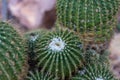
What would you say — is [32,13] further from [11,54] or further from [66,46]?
[11,54]

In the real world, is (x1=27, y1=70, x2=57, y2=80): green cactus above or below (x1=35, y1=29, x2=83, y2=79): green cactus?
below

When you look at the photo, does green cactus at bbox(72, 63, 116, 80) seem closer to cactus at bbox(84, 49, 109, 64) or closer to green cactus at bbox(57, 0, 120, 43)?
cactus at bbox(84, 49, 109, 64)

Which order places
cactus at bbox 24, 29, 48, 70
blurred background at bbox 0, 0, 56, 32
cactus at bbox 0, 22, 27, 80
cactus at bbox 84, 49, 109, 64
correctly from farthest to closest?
1. blurred background at bbox 0, 0, 56, 32
2. cactus at bbox 84, 49, 109, 64
3. cactus at bbox 24, 29, 48, 70
4. cactus at bbox 0, 22, 27, 80

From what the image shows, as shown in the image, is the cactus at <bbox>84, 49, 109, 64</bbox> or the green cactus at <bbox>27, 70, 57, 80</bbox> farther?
the cactus at <bbox>84, 49, 109, 64</bbox>

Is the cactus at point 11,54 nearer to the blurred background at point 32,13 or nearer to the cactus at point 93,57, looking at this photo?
the cactus at point 93,57

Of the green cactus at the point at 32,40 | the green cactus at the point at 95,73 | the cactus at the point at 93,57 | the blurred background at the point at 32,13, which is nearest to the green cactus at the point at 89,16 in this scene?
the cactus at the point at 93,57

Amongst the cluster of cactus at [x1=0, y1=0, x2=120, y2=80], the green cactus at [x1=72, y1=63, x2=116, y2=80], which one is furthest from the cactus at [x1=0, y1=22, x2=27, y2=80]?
the green cactus at [x1=72, y1=63, x2=116, y2=80]

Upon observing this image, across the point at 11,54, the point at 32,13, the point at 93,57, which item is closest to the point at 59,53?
the point at 11,54

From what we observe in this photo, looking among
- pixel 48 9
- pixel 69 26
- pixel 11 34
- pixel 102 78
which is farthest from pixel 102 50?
pixel 48 9
